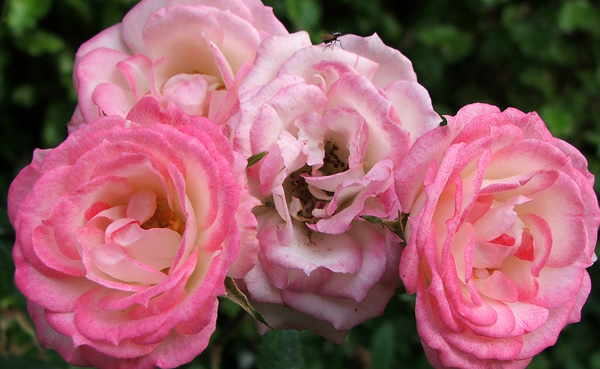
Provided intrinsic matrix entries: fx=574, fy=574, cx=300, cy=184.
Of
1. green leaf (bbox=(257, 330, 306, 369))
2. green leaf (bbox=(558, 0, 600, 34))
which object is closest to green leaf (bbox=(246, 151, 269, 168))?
green leaf (bbox=(257, 330, 306, 369))

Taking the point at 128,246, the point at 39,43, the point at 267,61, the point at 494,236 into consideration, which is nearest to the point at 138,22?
the point at 267,61

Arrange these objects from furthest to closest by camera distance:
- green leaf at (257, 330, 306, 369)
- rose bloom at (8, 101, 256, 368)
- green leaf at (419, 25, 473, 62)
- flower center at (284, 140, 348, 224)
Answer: green leaf at (419, 25, 473, 62)
green leaf at (257, 330, 306, 369)
flower center at (284, 140, 348, 224)
rose bloom at (8, 101, 256, 368)

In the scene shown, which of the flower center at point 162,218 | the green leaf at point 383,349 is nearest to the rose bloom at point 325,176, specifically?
the flower center at point 162,218

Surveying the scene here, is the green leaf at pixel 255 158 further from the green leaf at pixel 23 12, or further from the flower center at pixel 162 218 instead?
the green leaf at pixel 23 12

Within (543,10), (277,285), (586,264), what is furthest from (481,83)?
(277,285)

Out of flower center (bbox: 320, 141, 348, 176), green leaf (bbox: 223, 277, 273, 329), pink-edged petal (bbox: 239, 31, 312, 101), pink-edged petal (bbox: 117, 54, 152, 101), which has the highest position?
pink-edged petal (bbox: 239, 31, 312, 101)

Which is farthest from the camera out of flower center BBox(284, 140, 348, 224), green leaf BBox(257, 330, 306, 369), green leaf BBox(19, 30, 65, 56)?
green leaf BBox(19, 30, 65, 56)

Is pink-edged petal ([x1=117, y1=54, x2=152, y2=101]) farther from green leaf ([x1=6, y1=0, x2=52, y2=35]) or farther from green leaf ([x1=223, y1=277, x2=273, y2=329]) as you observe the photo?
green leaf ([x1=6, y1=0, x2=52, y2=35])
